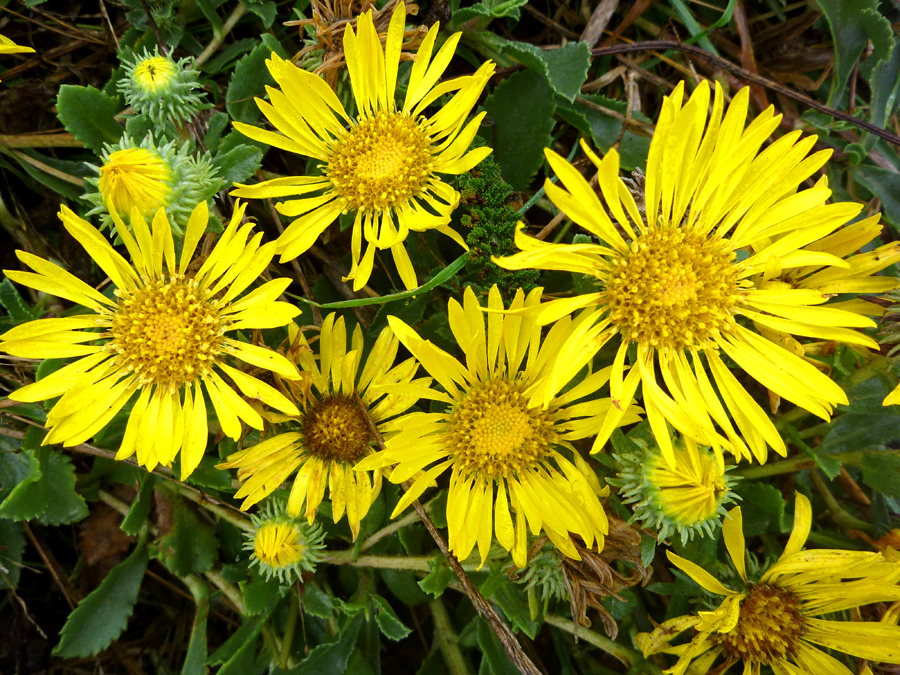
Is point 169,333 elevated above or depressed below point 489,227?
below

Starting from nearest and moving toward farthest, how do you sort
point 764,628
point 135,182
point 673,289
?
point 135,182 < point 673,289 < point 764,628

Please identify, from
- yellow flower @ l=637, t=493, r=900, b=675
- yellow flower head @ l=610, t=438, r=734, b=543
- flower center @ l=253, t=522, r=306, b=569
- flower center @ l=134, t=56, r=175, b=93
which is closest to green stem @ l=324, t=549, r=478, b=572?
flower center @ l=253, t=522, r=306, b=569

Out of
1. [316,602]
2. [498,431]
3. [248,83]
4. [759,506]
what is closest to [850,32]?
[759,506]

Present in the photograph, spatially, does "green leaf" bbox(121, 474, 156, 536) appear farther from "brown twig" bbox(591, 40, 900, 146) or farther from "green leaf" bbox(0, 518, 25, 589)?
"brown twig" bbox(591, 40, 900, 146)

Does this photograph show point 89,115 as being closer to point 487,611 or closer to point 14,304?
point 14,304

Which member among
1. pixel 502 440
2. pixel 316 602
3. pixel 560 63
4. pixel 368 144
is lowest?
pixel 316 602

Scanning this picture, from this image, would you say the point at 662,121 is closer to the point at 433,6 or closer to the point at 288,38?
the point at 433,6

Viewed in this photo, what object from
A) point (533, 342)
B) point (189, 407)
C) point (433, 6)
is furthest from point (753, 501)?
point (433, 6)

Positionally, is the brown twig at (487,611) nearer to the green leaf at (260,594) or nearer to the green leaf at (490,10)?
the green leaf at (260,594)
